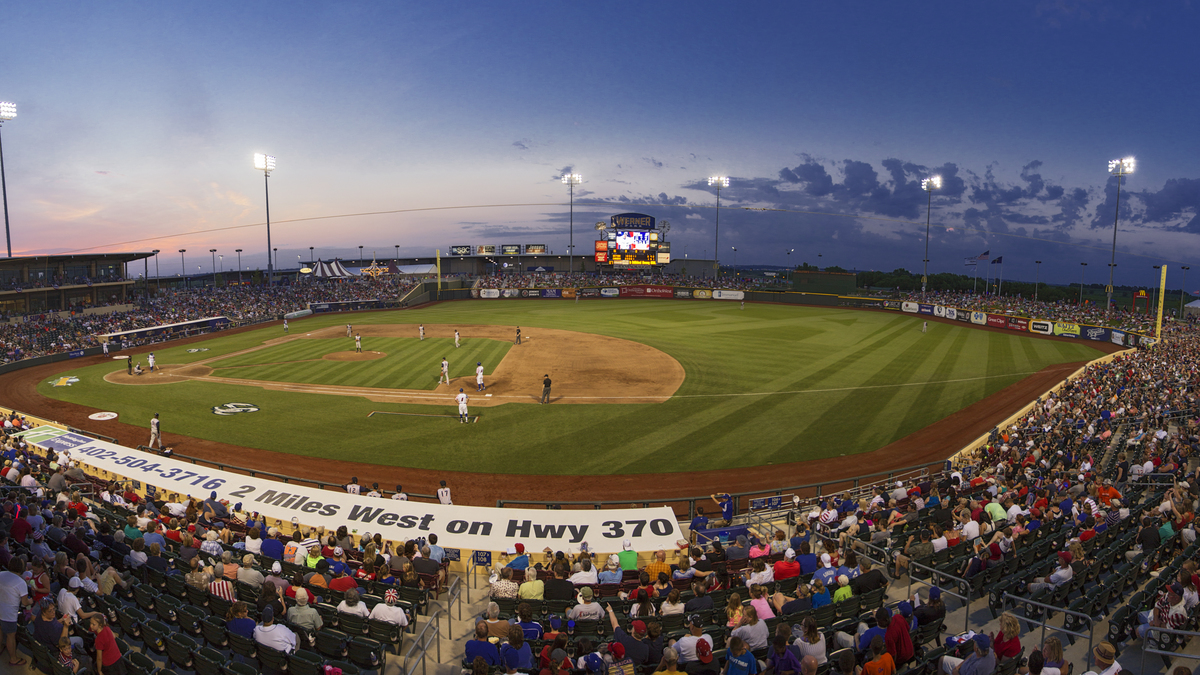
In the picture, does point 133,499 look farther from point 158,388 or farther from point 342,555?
point 158,388

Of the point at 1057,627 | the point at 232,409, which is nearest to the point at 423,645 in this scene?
the point at 1057,627

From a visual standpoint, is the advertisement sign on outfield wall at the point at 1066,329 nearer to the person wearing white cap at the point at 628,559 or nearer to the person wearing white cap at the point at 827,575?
the person wearing white cap at the point at 827,575

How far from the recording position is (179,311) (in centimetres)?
5556

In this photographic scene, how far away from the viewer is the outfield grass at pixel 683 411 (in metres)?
21.1

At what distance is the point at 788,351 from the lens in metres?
41.2

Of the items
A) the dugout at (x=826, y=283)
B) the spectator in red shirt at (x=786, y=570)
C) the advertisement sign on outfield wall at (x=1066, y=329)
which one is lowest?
the spectator in red shirt at (x=786, y=570)

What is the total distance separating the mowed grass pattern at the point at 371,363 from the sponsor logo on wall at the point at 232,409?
447 cm

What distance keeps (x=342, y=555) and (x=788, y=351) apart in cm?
3606

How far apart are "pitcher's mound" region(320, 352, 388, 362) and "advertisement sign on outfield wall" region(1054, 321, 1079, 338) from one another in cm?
5568

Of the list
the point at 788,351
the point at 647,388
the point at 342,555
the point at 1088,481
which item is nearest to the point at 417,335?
the point at 647,388

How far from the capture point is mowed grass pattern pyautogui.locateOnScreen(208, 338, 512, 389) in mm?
31438

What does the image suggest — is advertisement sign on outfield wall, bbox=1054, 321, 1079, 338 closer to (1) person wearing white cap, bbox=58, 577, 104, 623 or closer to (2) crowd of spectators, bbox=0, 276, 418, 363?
(1) person wearing white cap, bbox=58, 577, 104, 623

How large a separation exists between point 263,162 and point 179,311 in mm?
19114

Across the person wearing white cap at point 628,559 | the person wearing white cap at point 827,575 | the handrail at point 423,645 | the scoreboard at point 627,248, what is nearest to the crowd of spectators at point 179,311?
the scoreboard at point 627,248
